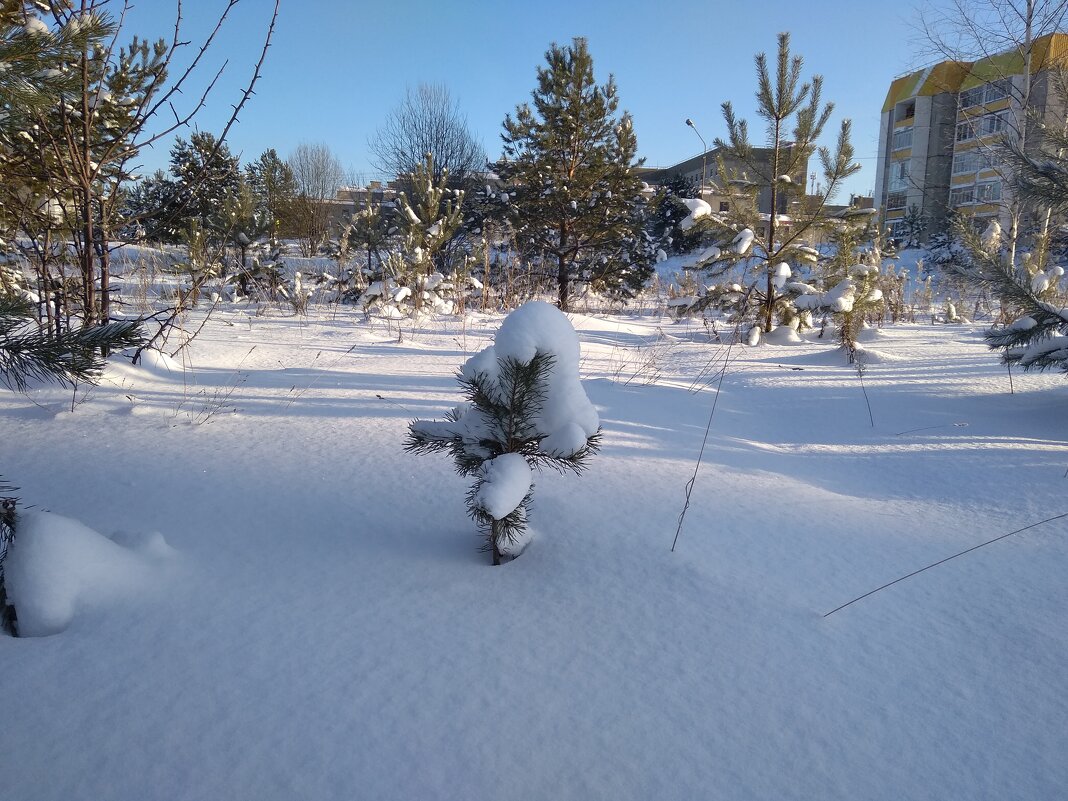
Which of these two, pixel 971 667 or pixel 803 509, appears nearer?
pixel 971 667

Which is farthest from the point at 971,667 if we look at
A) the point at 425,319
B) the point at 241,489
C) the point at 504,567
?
the point at 425,319

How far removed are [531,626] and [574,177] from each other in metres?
10.8

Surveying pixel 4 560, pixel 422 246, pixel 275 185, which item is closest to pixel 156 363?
pixel 4 560

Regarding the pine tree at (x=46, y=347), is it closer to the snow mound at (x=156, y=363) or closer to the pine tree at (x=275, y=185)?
the snow mound at (x=156, y=363)

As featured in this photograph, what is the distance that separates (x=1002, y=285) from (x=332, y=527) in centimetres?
338

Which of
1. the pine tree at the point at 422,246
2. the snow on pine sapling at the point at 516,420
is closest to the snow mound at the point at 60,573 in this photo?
the snow on pine sapling at the point at 516,420

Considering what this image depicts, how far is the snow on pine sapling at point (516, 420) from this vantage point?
4.42 ft

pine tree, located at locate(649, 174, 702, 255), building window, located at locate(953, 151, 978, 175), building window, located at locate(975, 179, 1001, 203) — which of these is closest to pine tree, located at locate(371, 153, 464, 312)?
pine tree, located at locate(649, 174, 702, 255)

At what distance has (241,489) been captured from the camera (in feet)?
6.28

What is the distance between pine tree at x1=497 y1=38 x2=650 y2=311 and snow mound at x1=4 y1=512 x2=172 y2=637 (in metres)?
9.59

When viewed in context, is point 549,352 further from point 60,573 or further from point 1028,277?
point 1028,277

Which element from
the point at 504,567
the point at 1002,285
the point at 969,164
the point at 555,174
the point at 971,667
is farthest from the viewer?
the point at 969,164

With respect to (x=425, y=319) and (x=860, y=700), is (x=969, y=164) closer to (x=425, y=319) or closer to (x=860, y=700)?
(x=425, y=319)

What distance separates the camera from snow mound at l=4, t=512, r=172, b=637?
1234 mm
